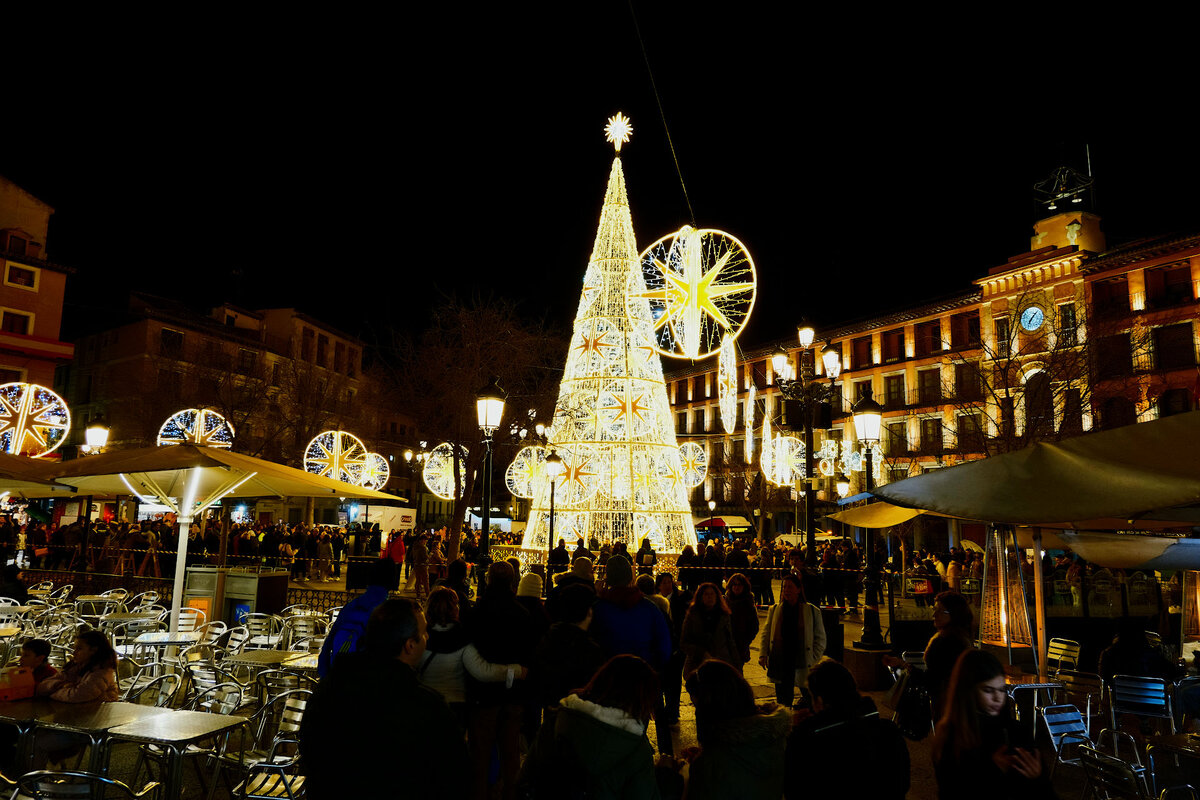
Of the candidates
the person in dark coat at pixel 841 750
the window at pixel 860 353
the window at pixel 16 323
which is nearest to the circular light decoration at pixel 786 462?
the person in dark coat at pixel 841 750

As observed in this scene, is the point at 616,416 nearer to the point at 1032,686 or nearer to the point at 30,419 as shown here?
the point at 30,419

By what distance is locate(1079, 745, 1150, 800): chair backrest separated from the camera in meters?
3.83

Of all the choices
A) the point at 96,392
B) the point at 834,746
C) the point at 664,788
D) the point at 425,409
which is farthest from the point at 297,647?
the point at 96,392

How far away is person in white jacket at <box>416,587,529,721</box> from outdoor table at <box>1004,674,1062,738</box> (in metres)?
3.98

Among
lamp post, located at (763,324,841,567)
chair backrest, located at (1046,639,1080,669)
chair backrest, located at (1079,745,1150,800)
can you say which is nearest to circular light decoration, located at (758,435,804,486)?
lamp post, located at (763,324,841,567)

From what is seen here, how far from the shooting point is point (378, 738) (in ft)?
8.43

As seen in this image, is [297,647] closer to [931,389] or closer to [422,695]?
[422,695]

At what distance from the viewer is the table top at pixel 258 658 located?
676 cm

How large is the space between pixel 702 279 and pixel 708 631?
353 inches

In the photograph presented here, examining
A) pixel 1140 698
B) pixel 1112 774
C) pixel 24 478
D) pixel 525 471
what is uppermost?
pixel 525 471

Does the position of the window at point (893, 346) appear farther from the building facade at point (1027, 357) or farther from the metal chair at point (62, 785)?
the metal chair at point (62, 785)

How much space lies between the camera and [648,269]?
51.6 ft

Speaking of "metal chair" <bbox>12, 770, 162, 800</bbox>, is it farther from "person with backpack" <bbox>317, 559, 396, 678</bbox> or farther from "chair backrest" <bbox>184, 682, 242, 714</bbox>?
"chair backrest" <bbox>184, 682, 242, 714</bbox>

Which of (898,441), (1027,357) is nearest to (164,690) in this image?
(1027,357)
